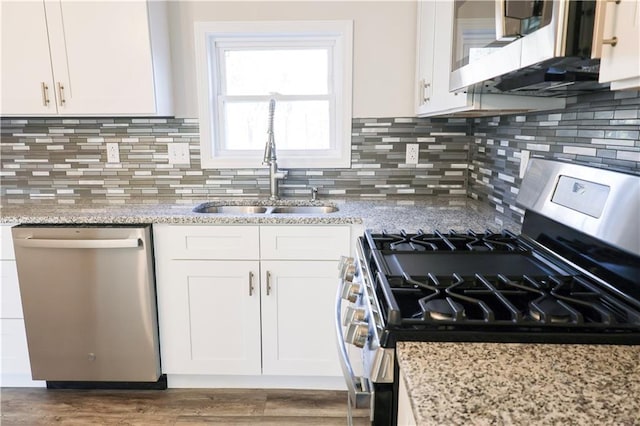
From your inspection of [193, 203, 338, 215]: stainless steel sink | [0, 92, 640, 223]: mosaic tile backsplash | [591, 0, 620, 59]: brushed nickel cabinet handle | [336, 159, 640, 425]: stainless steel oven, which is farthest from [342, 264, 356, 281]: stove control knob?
[0, 92, 640, 223]: mosaic tile backsplash

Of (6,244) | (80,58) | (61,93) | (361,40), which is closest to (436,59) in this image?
(361,40)

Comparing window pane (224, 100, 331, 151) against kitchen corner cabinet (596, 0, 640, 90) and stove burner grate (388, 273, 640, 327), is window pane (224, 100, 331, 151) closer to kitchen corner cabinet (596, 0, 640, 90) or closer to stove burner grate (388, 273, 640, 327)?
stove burner grate (388, 273, 640, 327)

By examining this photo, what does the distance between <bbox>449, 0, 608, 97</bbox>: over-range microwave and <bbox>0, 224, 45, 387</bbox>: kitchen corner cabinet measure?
2116mm

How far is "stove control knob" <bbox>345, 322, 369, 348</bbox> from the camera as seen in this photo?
3.28 ft

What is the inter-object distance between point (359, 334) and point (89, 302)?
1.62 m

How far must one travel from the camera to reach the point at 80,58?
7.22 ft

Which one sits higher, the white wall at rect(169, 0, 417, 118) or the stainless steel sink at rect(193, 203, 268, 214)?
the white wall at rect(169, 0, 417, 118)

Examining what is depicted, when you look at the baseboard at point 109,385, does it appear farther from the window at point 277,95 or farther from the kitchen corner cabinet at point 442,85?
the kitchen corner cabinet at point 442,85

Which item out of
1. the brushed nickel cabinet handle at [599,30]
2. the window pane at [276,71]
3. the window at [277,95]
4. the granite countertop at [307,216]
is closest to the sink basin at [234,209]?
the granite countertop at [307,216]

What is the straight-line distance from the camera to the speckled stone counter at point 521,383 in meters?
0.65

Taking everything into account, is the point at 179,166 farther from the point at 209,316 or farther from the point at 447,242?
the point at 447,242

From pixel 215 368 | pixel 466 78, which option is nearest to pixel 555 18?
pixel 466 78

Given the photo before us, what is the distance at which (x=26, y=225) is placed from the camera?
81.6 inches

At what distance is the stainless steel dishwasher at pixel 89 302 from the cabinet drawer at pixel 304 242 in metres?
0.56
